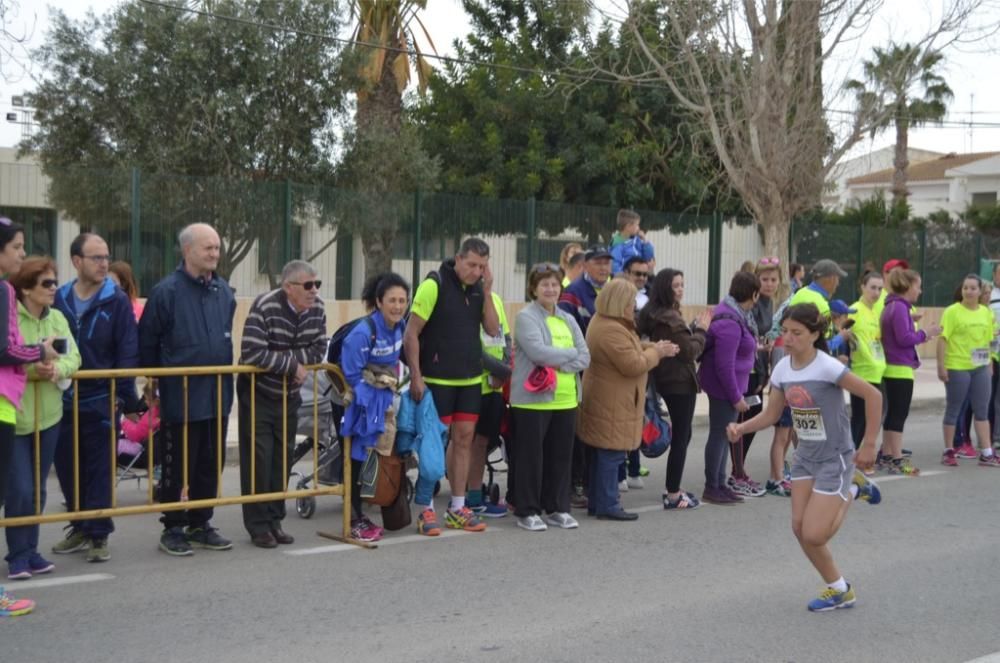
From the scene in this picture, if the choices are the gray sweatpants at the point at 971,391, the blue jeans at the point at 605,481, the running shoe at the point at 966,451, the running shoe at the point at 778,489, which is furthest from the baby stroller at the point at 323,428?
the running shoe at the point at 966,451

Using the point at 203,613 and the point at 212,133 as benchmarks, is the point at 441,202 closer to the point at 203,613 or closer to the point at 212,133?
the point at 212,133

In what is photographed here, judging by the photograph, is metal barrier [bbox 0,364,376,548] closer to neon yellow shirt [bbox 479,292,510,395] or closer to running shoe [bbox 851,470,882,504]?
neon yellow shirt [bbox 479,292,510,395]

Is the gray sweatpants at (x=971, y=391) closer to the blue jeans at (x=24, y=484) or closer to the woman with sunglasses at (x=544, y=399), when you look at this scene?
the woman with sunglasses at (x=544, y=399)

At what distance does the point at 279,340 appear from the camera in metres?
7.79

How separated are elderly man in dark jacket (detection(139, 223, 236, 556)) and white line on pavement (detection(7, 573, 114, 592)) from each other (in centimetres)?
62

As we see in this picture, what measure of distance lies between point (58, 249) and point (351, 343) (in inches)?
356

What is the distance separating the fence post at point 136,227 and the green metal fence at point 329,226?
13 millimetres

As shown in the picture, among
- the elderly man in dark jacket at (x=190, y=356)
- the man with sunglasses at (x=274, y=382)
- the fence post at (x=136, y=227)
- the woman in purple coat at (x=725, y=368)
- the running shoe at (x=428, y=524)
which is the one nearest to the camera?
the elderly man in dark jacket at (x=190, y=356)

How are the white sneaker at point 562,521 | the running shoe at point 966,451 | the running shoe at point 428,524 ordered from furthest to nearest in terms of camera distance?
the running shoe at point 966,451 < the white sneaker at point 562,521 < the running shoe at point 428,524

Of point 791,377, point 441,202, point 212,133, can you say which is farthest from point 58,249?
point 791,377

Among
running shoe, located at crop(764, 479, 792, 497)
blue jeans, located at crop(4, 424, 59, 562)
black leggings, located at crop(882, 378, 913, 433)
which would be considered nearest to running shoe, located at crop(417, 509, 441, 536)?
blue jeans, located at crop(4, 424, 59, 562)

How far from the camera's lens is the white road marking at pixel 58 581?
6733 millimetres

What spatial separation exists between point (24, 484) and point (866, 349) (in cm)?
749

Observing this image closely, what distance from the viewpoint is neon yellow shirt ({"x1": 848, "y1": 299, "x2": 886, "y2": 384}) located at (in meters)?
11.1
